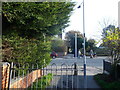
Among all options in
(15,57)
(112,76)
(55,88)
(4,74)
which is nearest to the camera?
(4,74)

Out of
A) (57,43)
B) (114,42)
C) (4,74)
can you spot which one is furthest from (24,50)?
(57,43)

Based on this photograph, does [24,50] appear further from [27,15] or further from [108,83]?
[108,83]

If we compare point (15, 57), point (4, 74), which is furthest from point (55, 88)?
point (4, 74)

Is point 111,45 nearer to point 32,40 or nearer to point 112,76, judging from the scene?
point 112,76

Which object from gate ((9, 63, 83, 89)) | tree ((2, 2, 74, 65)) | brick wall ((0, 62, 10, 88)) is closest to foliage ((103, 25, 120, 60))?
gate ((9, 63, 83, 89))

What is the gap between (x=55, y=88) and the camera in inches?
180

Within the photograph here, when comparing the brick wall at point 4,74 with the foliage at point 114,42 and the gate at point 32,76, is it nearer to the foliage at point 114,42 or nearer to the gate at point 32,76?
the gate at point 32,76

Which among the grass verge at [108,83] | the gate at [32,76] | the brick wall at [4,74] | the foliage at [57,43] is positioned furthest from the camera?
the foliage at [57,43]

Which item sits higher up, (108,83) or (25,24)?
(25,24)

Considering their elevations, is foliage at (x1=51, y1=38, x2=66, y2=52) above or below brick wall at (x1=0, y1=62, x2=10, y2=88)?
above

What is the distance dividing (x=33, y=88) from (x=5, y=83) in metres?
1.24

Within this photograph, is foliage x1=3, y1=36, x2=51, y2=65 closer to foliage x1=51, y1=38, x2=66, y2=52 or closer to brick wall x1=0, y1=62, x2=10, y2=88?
brick wall x1=0, y1=62, x2=10, y2=88

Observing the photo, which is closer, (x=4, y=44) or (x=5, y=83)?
(x=5, y=83)

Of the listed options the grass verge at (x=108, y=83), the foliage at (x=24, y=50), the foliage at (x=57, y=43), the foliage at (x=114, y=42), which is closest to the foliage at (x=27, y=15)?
the foliage at (x=24, y=50)
